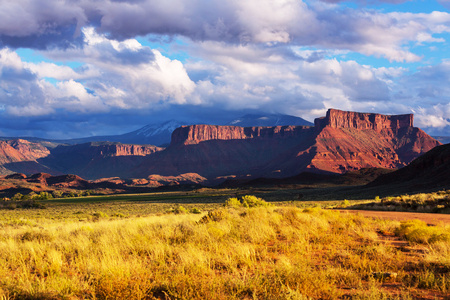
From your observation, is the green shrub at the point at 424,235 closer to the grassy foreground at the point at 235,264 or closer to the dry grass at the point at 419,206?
the grassy foreground at the point at 235,264

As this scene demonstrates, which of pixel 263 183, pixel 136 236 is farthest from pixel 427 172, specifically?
pixel 136 236

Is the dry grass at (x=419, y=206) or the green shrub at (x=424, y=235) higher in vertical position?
the green shrub at (x=424, y=235)

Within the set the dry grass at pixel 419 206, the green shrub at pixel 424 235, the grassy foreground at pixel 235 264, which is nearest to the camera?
the grassy foreground at pixel 235 264

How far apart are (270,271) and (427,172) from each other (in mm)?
85171

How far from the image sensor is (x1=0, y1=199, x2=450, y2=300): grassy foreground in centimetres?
626

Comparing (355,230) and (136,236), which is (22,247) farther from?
(355,230)

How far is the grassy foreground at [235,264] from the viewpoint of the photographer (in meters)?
6.26

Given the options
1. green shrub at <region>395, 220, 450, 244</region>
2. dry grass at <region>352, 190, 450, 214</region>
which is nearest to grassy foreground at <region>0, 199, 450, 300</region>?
green shrub at <region>395, 220, 450, 244</region>

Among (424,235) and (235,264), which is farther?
(424,235)

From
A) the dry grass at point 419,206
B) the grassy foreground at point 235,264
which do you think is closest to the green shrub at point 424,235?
the grassy foreground at point 235,264

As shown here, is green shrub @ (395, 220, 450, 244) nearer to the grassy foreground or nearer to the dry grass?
the grassy foreground

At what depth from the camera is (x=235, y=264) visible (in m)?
7.93

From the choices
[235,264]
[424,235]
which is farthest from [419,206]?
[235,264]

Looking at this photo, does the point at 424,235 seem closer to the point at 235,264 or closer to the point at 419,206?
the point at 235,264
